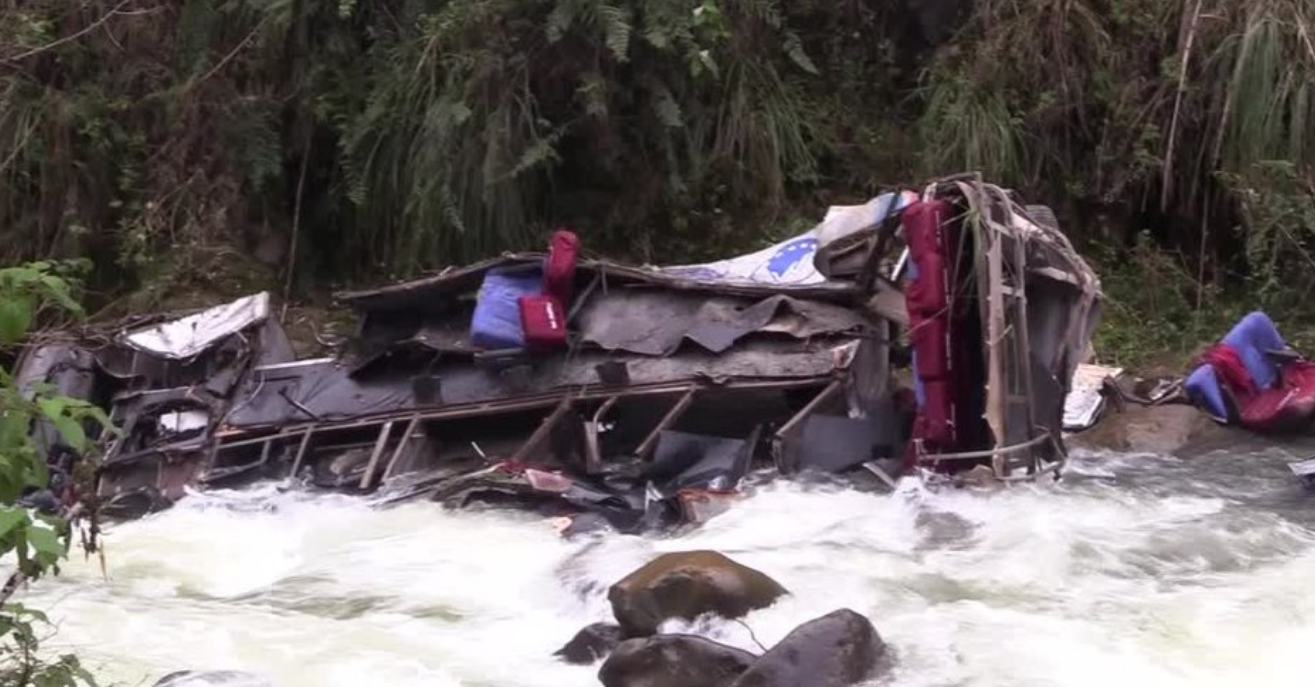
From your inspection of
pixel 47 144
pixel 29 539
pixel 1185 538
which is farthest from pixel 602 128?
pixel 29 539

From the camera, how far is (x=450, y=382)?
9.60 m

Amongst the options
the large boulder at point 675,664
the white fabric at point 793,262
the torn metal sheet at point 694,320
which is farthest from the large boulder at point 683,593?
the white fabric at point 793,262

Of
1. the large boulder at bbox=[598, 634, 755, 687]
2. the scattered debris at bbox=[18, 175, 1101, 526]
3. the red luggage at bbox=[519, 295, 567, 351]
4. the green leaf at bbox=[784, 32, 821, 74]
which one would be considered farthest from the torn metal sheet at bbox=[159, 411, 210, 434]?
the green leaf at bbox=[784, 32, 821, 74]

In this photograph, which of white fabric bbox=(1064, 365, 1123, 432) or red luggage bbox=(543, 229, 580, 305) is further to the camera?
white fabric bbox=(1064, 365, 1123, 432)

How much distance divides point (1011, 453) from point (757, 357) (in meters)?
1.54

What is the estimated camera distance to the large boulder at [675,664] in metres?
5.71

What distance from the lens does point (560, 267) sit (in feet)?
31.1

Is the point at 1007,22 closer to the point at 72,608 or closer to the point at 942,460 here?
the point at 942,460

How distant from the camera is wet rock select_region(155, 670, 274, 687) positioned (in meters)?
5.56

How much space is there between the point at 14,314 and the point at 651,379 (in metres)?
5.57

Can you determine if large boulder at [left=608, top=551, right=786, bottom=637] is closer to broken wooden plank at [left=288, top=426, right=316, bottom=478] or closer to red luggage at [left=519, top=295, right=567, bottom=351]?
red luggage at [left=519, top=295, right=567, bottom=351]

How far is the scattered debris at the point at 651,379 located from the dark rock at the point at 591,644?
169cm

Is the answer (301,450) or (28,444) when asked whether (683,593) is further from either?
(301,450)

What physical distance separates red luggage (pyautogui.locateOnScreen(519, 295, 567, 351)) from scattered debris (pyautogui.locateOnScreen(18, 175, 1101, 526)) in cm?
1
